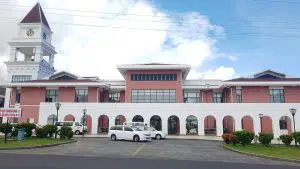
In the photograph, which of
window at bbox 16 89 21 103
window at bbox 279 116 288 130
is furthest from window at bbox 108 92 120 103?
window at bbox 279 116 288 130

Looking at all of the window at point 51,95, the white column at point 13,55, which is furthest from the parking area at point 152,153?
the white column at point 13,55

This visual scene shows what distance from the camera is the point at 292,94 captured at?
39.8 meters

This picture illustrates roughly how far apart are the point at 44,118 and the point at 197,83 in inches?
885

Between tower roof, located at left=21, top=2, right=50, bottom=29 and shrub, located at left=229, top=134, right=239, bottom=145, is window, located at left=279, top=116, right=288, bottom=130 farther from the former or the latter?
tower roof, located at left=21, top=2, right=50, bottom=29

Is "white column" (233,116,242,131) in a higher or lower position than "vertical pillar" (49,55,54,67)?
lower

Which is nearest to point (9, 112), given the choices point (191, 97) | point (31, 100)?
point (31, 100)

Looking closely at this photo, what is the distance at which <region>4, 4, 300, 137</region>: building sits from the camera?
3647cm

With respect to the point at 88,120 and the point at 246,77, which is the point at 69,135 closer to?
the point at 88,120

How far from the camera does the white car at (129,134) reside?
2638 cm

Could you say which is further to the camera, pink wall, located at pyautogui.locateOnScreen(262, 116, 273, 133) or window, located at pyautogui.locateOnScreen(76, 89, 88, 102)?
window, located at pyautogui.locateOnScreen(76, 89, 88, 102)

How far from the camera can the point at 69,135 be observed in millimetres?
25781

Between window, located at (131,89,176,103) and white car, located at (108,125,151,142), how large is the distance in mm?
14455

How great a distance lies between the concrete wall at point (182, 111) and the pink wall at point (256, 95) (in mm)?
3639

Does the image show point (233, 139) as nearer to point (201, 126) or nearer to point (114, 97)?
point (201, 126)
